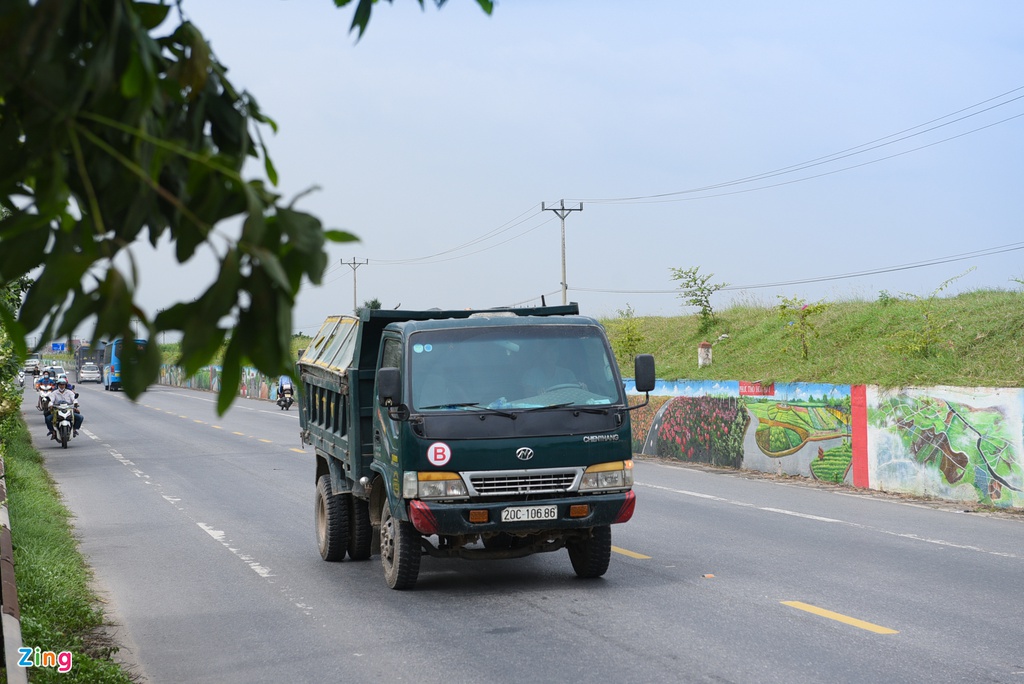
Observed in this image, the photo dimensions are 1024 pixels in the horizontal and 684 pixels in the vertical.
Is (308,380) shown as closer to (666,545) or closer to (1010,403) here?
(666,545)

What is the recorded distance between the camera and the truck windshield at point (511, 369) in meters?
Result: 9.12

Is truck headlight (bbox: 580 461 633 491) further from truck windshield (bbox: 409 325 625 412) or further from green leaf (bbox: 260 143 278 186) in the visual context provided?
green leaf (bbox: 260 143 278 186)

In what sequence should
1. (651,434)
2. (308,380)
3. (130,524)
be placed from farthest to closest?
(651,434) < (130,524) < (308,380)

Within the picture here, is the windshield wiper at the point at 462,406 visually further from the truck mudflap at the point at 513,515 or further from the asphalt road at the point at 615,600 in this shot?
the asphalt road at the point at 615,600

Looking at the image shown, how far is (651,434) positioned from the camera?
2464 centimetres

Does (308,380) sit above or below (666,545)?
above

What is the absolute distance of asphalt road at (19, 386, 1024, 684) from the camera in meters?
6.86

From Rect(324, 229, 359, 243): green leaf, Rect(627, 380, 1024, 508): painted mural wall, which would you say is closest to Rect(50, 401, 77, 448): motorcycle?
Rect(627, 380, 1024, 508): painted mural wall

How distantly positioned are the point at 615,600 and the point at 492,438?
5.14ft

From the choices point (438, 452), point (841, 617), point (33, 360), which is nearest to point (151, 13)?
point (438, 452)

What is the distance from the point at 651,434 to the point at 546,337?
1552cm

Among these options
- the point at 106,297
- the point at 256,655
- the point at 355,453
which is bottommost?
the point at 256,655

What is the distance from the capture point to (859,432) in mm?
18062

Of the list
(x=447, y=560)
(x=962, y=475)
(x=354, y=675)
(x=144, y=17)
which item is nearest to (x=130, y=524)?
(x=447, y=560)
